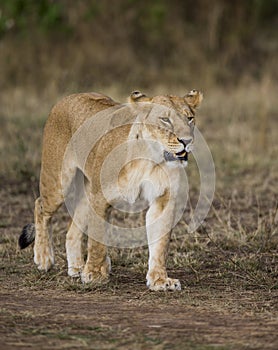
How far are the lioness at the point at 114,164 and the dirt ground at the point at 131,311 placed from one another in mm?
166

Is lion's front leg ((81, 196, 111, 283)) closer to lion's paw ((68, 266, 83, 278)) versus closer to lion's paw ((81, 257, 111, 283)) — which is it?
lion's paw ((81, 257, 111, 283))

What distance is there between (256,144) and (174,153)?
5.59 meters

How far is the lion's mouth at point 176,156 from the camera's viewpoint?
4723 millimetres

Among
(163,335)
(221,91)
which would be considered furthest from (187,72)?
(163,335)

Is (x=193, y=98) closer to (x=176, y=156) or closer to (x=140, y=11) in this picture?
(x=176, y=156)

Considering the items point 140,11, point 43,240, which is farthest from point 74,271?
point 140,11

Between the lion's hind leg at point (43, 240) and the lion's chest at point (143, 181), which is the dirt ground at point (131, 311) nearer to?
the lion's hind leg at point (43, 240)

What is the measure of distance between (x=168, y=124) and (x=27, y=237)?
4.80 feet

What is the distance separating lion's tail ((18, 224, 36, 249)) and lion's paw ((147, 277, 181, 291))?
109cm

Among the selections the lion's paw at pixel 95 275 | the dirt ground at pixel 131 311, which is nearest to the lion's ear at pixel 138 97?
the lion's paw at pixel 95 275

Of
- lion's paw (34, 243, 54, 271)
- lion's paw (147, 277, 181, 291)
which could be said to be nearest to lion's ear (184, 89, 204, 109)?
lion's paw (147, 277, 181, 291)

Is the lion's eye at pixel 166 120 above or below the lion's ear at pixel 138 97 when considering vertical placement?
below

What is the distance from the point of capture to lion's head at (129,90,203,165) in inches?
185

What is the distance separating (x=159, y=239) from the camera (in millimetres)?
5012
